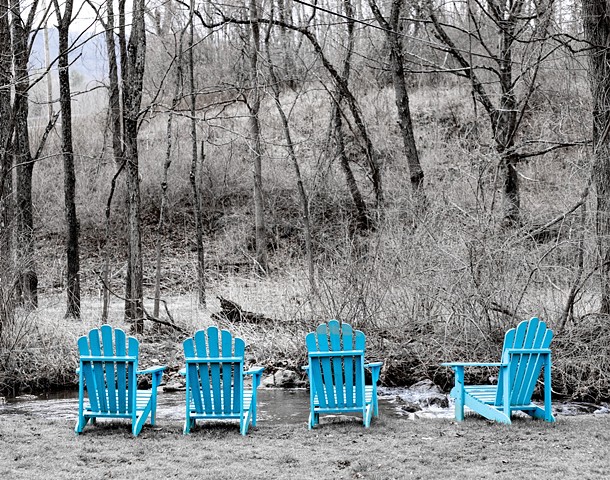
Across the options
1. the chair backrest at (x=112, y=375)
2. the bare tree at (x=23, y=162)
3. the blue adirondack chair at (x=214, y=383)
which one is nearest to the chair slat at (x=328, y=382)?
the blue adirondack chair at (x=214, y=383)

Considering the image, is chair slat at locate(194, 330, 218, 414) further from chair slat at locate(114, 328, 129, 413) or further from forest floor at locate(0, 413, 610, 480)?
chair slat at locate(114, 328, 129, 413)

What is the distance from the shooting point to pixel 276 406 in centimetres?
935

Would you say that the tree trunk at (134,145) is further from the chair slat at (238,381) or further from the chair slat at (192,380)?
the chair slat at (238,381)

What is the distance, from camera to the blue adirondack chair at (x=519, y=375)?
705cm

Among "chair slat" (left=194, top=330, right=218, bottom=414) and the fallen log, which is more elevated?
"chair slat" (left=194, top=330, right=218, bottom=414)

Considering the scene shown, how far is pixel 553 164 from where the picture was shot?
2552 cm

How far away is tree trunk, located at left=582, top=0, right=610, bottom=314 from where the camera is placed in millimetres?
10555

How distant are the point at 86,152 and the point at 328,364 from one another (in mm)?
24403

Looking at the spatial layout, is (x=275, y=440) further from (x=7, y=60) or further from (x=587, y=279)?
(x=7, y=60)

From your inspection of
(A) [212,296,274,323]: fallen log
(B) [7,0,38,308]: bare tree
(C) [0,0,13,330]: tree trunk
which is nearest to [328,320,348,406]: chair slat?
(A) [212,296,274,323]: fallen log

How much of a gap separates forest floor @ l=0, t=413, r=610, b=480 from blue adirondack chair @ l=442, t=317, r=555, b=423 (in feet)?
0.50

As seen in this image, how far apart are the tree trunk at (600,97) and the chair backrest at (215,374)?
19.4 feet

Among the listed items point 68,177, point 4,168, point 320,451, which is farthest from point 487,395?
point 68,177

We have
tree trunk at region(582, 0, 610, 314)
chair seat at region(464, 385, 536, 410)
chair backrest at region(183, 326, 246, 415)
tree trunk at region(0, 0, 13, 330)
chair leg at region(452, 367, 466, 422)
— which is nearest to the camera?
chair backrest at region(183, 326, 246, 415)
